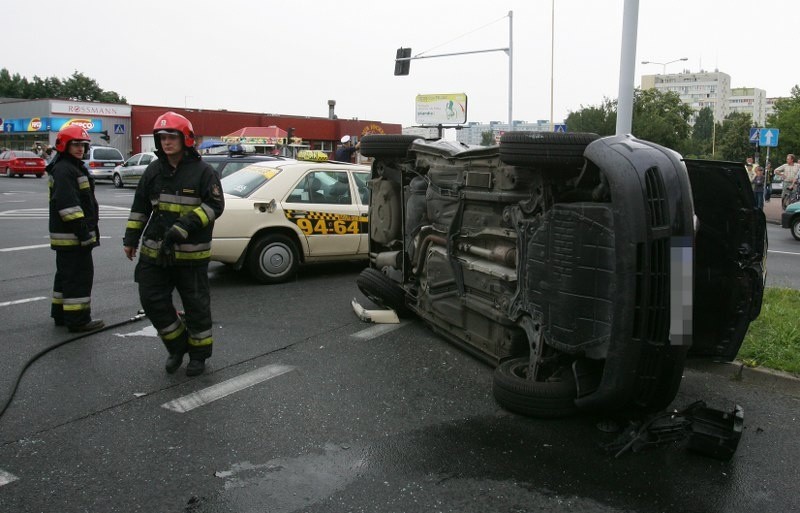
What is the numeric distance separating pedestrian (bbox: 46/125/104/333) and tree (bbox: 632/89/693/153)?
4289 centimetres

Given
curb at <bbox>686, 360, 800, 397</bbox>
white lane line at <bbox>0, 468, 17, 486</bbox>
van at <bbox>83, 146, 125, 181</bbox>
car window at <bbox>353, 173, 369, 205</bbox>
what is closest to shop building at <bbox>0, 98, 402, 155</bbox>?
van at <bbox>83, 146, 125, 181</bbox>

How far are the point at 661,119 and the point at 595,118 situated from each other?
258 inches

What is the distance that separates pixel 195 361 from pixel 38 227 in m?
10.9

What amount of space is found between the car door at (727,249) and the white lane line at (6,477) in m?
4.05

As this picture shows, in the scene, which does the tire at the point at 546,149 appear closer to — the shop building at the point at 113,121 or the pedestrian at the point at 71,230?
the pedestrian at the point at 71,230

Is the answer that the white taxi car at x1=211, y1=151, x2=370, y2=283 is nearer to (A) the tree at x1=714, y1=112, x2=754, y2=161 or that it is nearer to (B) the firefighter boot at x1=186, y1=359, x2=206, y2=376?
(B) the firefighter boot at x1=186, y1=359, x2=206, y2=376

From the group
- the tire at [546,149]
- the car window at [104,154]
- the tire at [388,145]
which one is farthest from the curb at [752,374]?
the car window at [104,154]

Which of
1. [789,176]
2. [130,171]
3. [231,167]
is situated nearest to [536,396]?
[231,167]

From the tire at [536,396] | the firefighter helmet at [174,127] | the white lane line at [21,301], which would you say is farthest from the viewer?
the white lane line at [21,301]

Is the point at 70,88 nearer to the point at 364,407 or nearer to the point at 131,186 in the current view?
the point at 131,186

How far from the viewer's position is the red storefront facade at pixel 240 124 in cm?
4591

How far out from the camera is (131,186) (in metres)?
31.0

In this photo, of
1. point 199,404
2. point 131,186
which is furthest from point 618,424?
point 131,186

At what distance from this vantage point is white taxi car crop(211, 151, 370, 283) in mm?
8133
